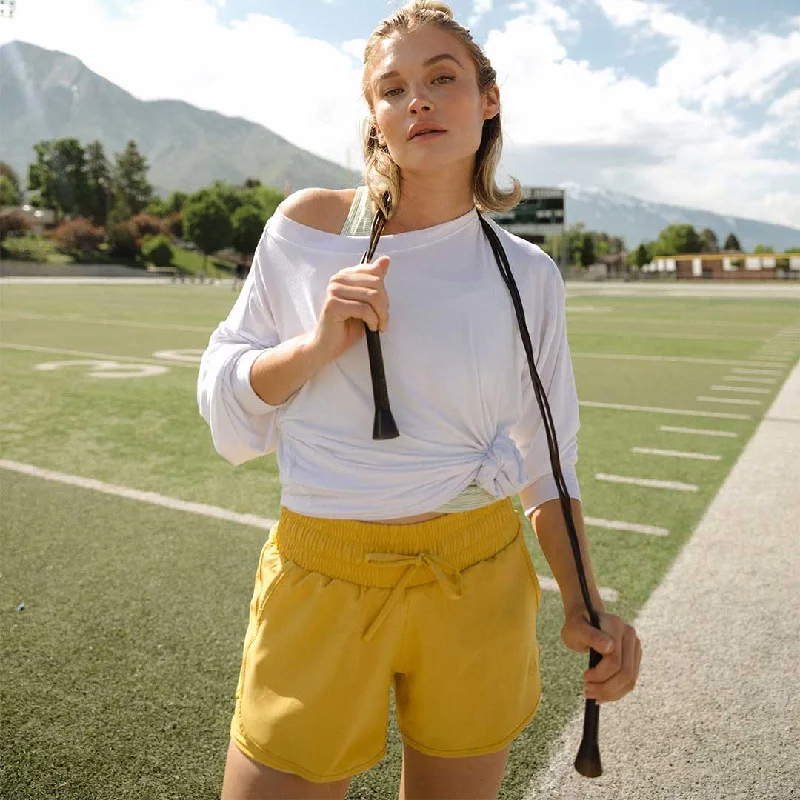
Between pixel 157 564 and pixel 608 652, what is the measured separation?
3126 millimetres

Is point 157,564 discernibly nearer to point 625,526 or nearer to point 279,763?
point 625,526

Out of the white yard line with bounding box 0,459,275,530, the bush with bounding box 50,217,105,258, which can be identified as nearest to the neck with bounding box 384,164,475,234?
the white yard line with bounding box 0,459,275,530

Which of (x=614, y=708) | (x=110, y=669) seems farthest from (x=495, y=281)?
(x=110, y=669)

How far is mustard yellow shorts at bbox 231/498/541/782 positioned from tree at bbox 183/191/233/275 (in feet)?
295

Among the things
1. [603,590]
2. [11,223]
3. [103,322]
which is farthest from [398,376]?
[11,223]

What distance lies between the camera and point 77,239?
269ft

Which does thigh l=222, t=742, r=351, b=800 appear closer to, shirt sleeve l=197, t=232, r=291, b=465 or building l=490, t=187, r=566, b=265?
shirt sleeve l=197, t=232, r=291, b=465

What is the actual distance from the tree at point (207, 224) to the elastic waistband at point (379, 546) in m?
90.0

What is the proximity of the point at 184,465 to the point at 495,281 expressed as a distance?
16.1 feet

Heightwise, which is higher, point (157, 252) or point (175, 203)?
A: point (175, 203)

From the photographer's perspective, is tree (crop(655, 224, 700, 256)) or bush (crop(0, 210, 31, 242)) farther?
tree (crop(655, 224, 700, 256))

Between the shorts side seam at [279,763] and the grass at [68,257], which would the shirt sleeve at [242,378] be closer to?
the shorts side seam at [279,763]

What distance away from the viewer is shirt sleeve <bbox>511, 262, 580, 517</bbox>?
1.66 metres

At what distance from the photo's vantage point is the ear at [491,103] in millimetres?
1618
